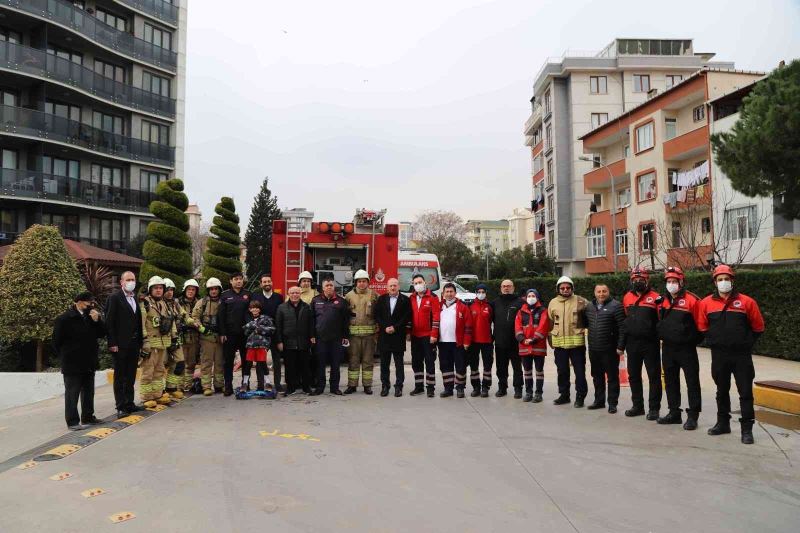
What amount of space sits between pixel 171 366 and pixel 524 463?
5.77 m

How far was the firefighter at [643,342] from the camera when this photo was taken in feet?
24.2

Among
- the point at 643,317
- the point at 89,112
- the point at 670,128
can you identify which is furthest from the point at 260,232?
the point at 643,317

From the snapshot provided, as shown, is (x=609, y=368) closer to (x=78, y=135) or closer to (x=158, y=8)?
(x=78, y=135)

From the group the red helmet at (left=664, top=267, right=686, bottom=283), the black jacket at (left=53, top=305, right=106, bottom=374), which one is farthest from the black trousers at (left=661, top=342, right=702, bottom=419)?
the black jacket at (left=53, top=305, right=106, bottom=374)

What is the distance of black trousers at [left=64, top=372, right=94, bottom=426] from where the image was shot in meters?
7.09

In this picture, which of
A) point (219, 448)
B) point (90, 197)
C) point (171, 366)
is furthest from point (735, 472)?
point (90, 197)

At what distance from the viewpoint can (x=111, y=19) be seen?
32.3 metres

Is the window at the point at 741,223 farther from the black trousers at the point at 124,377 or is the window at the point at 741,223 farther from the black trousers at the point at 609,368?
the black trousers at the point at 124,377

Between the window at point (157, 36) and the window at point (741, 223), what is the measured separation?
32016 mm

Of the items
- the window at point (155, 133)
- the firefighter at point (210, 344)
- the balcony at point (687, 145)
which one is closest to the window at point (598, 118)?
the balcony at point (687, 145)

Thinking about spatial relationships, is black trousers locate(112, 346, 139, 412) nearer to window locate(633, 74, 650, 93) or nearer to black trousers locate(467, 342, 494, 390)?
black trousers locate(467, 342, 494, 390)

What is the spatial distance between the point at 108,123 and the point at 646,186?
30099 mm

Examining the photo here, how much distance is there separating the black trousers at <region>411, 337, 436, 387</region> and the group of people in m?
0.02

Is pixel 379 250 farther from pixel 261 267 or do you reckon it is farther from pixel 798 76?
pixel 261 267
